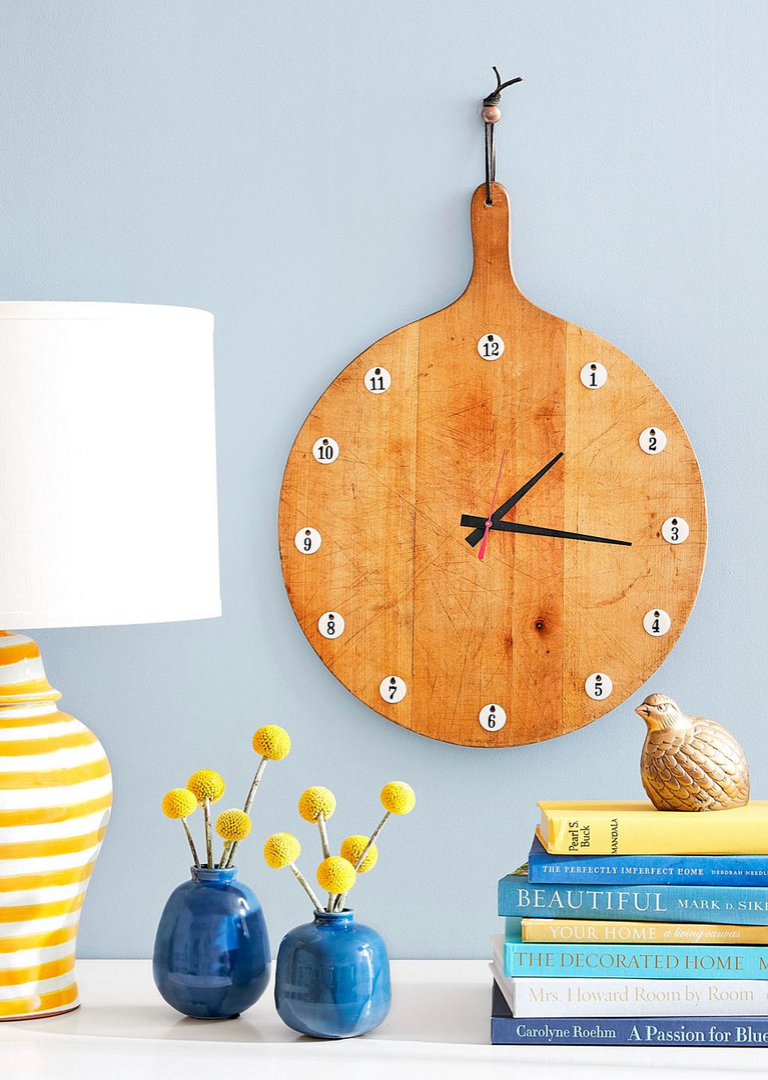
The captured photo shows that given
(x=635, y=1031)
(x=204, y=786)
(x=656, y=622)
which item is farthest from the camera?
(x=656, y=622)

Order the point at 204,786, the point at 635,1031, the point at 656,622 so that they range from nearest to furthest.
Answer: the point at 635,1031, the point at 204,786, the point at 656,622

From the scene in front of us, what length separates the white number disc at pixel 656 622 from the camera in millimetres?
1349

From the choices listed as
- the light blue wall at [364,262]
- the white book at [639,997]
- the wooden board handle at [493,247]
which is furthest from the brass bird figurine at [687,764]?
the wooden board handle at [493,247]

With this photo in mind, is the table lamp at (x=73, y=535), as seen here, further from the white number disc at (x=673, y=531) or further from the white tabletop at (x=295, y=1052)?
the white number disc at (x=673, y=531)

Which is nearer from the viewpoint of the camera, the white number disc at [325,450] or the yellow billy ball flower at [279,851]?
the yellow billy ball flower at [279,851]

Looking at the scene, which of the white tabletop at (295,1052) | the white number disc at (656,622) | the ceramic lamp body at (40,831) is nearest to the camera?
the white tabletop at (295,1052)

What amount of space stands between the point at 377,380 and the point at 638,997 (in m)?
0.72

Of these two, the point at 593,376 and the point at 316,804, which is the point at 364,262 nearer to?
the point at 593,376

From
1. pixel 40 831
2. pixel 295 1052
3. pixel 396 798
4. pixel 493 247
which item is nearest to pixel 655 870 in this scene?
pixel 396 798

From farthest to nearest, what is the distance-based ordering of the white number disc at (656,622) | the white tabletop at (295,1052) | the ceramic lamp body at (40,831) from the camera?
the white number disc at (656,622) → the ceramic lamp body at (40,831) → the white tabletop at (295,1052)

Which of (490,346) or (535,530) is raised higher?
(490,346)

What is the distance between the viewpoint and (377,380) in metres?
1.37

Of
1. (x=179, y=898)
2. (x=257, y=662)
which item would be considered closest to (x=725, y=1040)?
(x=179, y=898)

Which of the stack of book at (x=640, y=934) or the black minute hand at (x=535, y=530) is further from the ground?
the black minute hand at (x=535, y=530)
